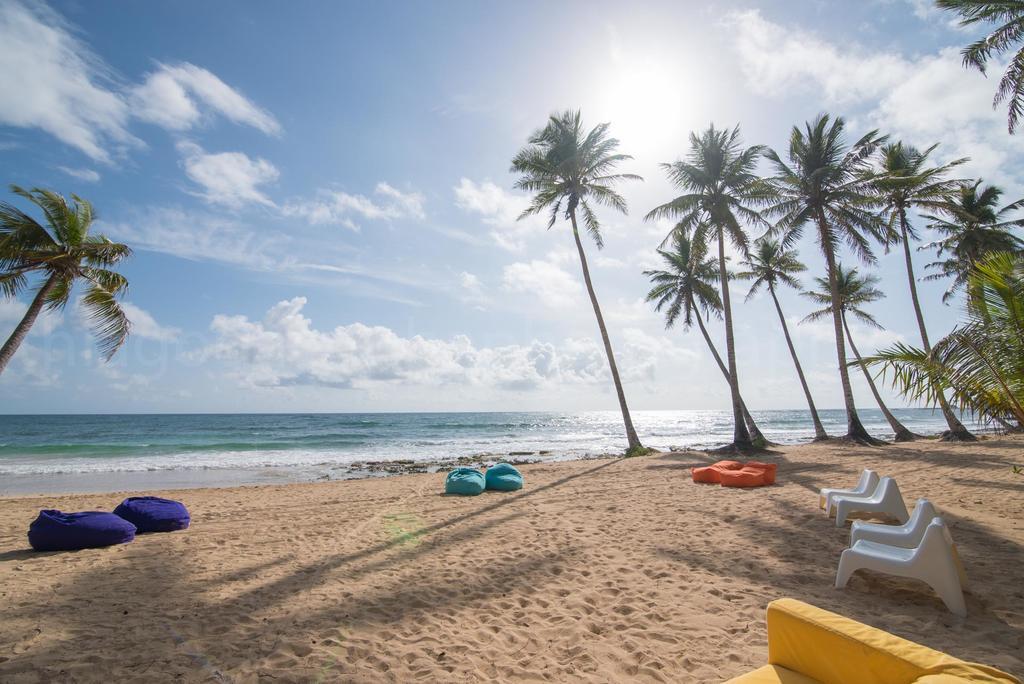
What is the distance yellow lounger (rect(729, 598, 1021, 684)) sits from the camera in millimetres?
1781

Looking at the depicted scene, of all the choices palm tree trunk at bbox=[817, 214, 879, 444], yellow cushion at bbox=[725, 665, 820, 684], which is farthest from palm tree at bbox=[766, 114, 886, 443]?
yellow cushion at bbox=[725, 665, 820, 684]

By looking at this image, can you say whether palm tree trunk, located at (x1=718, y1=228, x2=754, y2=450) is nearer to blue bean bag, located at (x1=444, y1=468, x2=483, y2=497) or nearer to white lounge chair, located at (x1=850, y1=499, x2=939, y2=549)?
blue bean bag, located at (x1=444, y1=468, x2=483, y2=497)

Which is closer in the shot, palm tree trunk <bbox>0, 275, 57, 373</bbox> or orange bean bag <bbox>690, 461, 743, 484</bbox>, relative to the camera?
palm tree trunk <bbox>0, 275, 57, 373</bbox>

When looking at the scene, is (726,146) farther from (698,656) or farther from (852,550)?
(698,656)

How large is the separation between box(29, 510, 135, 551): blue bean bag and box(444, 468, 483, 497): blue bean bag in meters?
5.64

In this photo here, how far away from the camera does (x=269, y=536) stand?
22.4ft

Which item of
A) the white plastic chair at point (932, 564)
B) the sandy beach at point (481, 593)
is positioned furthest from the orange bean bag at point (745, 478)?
the white plastic chair at point (932, 564)

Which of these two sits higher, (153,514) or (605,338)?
(605,338)

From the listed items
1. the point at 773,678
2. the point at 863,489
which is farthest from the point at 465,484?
the point at 773,678

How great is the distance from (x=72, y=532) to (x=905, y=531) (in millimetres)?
9582

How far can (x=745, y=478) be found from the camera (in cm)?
935

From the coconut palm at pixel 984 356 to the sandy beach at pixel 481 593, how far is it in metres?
1.64

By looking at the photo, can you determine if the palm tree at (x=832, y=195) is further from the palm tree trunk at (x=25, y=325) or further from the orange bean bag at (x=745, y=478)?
the palm tree trunk at (x=25, y=325)

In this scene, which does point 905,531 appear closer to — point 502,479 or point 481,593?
point 481,593
